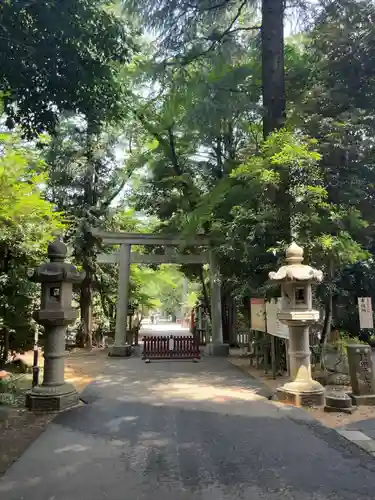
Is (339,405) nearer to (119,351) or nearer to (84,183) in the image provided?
(119,351)

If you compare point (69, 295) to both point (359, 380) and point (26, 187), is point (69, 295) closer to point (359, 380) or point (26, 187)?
point (26, 187)

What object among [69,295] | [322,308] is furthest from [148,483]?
[322,308]

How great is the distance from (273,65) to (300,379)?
7713mm

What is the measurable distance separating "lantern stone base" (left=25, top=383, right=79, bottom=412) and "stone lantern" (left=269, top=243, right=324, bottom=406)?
3.70 metres

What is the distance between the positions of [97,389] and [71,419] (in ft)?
7.95

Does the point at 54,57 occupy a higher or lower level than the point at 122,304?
higher

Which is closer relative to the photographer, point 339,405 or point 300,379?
point 339,405

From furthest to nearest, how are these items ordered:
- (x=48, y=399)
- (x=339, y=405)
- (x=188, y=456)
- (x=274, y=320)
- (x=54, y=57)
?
(x=274, y=320) < (x=48, y=399) < (x=339, y=405) < (x=54, y=57) < (x=188, y=456)

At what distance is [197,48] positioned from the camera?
11.0 m

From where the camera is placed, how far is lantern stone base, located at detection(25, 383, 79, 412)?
273 inches

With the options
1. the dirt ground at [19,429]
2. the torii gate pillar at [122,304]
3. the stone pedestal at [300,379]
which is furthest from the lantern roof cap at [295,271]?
the torii gate pillar at [122,304]

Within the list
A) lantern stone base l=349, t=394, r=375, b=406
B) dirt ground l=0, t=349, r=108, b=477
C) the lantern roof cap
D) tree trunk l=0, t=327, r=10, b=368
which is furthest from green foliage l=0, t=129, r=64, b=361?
lantern stone base l=349, t=394, r=375, b=406

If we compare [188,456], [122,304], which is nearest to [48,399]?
[188,456]

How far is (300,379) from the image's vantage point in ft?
24.3
